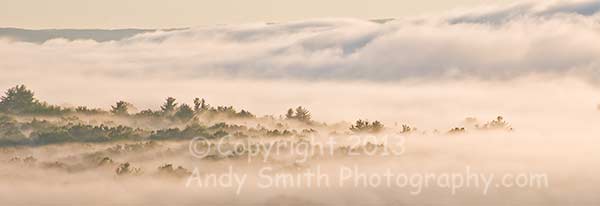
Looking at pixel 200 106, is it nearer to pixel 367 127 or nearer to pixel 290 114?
pixel 290 114

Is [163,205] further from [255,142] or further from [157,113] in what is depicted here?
[157,113]

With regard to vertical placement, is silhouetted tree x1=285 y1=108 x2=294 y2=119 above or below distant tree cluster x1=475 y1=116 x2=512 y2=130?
above

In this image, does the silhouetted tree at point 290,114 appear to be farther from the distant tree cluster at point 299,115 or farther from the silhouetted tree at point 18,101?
the silhouetted tree at point 18,101

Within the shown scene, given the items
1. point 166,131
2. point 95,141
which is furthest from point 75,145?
point 166,131

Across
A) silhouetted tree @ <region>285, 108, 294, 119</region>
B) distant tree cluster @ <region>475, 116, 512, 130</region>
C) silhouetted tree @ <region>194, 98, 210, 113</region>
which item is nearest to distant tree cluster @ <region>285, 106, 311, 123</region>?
silhouetted tree @ <region>285, 108, 294, 119</region>

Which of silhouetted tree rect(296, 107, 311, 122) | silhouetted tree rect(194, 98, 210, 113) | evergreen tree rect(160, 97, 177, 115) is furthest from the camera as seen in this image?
silhouetted tree rect(296, 107, 311, 122)

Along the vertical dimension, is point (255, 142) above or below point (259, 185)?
above

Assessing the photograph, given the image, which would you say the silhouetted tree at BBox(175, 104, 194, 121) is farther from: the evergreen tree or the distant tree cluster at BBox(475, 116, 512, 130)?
the distant tree cluster at BBox(475, 116, 512, 130)

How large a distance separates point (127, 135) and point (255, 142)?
71.0 feet

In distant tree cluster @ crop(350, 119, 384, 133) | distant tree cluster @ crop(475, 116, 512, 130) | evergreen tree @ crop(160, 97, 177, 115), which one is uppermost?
evergreen tree @ crop(160, 97, 177, 115)

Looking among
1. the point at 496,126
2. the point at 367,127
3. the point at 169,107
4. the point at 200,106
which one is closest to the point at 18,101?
the point at 169,107

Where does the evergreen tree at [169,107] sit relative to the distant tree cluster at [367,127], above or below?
above

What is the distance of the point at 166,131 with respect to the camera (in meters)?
163

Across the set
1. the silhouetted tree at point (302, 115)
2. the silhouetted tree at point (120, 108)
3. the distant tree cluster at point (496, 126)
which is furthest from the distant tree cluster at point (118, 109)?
the distant tree cluster at point (496, 126)
